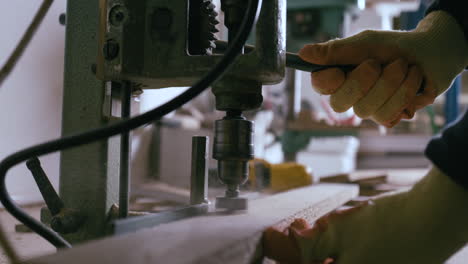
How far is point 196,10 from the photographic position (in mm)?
680

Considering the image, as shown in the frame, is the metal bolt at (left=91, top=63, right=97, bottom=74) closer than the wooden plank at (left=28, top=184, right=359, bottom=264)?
No

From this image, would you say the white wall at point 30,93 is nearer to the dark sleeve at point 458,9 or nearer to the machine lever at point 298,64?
the machine lever at point 298,64

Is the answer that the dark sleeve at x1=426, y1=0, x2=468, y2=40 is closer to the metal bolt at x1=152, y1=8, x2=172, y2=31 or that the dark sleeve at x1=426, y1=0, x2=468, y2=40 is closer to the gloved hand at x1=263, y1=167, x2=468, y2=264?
the gloved hand at x1=263, y1=167, x2=468, y2=264

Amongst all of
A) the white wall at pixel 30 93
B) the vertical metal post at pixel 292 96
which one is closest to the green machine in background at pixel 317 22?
the vertical metal post at pixel 292 96

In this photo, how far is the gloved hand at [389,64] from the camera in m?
0.75

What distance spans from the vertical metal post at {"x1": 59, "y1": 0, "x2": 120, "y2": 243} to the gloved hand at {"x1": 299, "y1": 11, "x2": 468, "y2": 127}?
0.39 meters

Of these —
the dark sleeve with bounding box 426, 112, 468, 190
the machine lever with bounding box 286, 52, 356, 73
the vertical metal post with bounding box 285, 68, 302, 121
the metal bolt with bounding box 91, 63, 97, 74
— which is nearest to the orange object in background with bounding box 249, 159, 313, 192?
the vertical metal post with bounding box 285, 68, 302, 121

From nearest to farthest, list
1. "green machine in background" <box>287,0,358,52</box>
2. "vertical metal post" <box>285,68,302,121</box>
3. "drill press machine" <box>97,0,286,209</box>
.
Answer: "drill press machine" <box>97,0,286,209</box>, "green machine in background" <box>287,0,358,52</box>, "vertical metal post" <box>285,68,302,121</box>

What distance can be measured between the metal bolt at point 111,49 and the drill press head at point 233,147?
0.66 feet

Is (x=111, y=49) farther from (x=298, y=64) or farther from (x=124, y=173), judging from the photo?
(x=298, y=64)

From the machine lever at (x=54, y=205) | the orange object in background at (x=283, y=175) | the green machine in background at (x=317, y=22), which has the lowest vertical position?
the orange object in background at (x=283, y=175)

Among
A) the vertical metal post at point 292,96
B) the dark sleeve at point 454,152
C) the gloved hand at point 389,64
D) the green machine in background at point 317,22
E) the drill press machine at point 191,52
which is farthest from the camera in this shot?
the vertical metal post at point 292,96

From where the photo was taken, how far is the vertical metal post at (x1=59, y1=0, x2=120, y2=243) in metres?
0.74

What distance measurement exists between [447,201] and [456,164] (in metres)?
0.05
